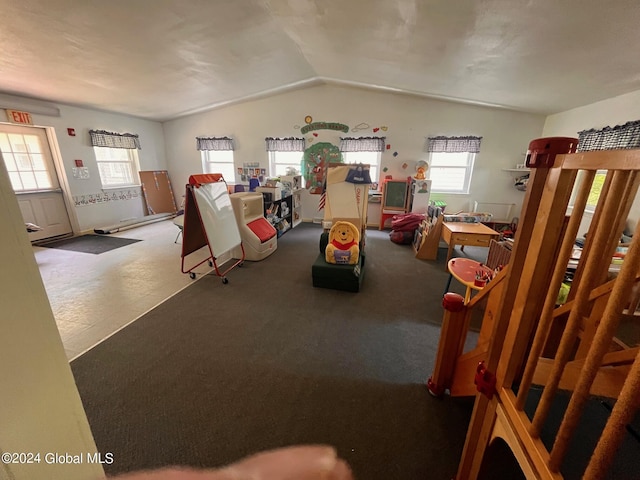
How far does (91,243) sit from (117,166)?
83.8 inches

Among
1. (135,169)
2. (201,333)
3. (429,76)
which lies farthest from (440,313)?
(135,169)

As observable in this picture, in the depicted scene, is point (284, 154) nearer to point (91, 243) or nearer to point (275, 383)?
point (91, 243)

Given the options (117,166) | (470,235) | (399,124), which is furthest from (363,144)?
(117,166)

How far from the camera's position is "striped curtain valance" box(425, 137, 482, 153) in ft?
16.5

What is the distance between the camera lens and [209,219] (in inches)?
119

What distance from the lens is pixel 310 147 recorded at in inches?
226

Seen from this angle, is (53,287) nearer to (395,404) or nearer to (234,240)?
(234,240)

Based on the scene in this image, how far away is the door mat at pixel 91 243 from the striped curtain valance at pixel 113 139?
6.03 feet

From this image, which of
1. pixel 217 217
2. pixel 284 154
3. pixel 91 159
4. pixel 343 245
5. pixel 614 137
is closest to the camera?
pixel 343 245

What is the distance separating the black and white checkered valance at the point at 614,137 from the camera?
3037mm

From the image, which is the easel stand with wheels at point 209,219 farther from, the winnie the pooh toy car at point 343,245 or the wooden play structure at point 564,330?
the wooden play structure at point 564,330

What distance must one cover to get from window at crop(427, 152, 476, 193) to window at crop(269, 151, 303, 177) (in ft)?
→ 9.30

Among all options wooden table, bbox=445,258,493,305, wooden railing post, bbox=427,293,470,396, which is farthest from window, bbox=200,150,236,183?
wooden railing post, bbox=427,293,470,396

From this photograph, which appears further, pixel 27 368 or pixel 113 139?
pixel 113 139
